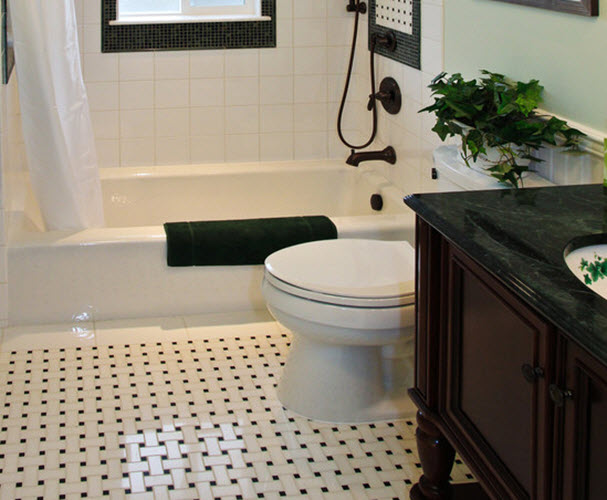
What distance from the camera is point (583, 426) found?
1.45 metres

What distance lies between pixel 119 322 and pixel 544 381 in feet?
7.56

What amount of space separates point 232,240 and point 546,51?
1.43m

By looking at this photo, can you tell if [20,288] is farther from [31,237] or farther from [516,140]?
[516,140]

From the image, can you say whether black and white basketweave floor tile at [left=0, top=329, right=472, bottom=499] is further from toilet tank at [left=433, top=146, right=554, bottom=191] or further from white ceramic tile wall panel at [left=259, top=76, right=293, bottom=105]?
white ceramic tile wall panel at [left=259, top=76, right=293, bottom=105]

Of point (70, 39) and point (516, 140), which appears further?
point (70, 39)

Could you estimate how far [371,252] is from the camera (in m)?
2.91

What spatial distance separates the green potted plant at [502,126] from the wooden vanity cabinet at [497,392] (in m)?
0.52

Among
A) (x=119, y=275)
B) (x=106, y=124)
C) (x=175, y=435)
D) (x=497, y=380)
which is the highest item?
(x=106, y=124)

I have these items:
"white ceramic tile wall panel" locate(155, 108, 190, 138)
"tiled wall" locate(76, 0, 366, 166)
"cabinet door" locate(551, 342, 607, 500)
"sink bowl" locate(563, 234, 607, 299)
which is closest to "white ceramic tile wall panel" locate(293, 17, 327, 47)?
"tiled wall" locate(76, 0, 366, 166)

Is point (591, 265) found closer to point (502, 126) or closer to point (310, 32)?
point (502, 126)

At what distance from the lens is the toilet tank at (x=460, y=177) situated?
2516mm

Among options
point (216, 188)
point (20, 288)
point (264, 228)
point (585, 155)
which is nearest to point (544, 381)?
point (585, 155)

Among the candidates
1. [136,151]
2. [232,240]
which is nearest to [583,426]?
[232,240]

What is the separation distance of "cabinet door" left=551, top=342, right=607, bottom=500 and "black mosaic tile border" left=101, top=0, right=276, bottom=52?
127 inches
